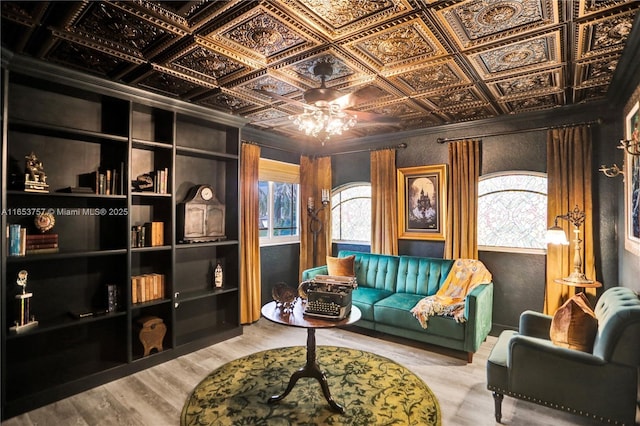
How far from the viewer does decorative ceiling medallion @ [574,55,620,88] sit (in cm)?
267

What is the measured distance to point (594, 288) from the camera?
11.9 ft

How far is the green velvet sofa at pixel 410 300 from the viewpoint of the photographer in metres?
3.48

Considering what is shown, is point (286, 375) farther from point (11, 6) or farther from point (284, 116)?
point (11, 6)

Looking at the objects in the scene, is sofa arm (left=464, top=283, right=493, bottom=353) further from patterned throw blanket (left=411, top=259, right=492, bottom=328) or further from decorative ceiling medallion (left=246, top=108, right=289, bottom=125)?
decorative ceiling medallion (left=246, top=108, right=289, bottom=125)

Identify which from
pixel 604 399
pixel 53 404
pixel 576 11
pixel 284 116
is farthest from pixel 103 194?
pixel 604 399

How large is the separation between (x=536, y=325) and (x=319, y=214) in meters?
3.53

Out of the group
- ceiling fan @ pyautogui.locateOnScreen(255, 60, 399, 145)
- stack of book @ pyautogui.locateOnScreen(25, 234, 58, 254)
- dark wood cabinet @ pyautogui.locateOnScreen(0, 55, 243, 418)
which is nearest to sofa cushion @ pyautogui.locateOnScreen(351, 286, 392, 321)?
dark wood cabinet @ pyautogui.locateOnScreen(0, 55, 243, 418)

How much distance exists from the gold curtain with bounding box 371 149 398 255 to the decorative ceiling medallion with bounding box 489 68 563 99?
6.09ft

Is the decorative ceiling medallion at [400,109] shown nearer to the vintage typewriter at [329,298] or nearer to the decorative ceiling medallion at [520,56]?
the decorative ceiling medallion at [520,56]

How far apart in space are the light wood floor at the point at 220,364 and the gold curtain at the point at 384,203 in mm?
1516

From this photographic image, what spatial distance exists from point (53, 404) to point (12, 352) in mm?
566

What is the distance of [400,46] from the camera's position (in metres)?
2.50

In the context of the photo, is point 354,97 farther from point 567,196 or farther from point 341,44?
point 567,196

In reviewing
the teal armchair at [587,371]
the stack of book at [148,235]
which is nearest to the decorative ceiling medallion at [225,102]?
the stack of book at [148,235]
